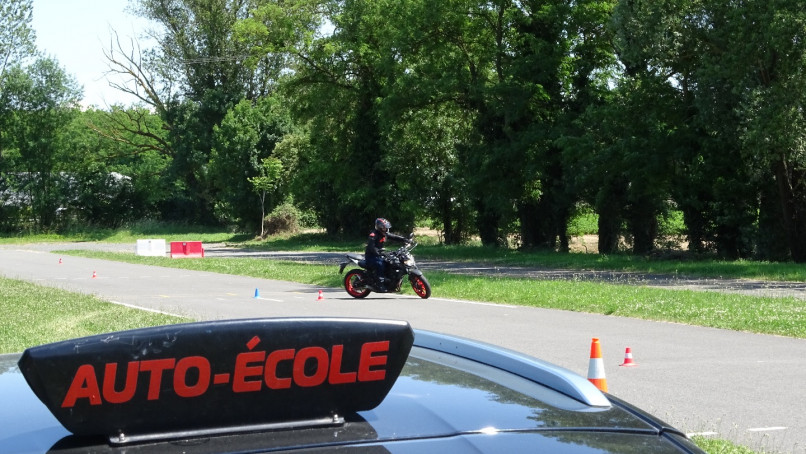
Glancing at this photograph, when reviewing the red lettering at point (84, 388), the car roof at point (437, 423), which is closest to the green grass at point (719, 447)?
the car roof at point (437, 423)

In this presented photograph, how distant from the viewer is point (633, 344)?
12602mm

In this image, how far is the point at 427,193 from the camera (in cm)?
4681

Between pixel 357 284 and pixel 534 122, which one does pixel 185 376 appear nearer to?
pixel 357 284

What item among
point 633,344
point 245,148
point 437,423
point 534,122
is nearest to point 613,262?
point 534,122

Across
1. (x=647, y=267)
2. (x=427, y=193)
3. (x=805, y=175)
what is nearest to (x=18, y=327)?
(x=647, y=267)

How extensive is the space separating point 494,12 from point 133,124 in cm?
4618

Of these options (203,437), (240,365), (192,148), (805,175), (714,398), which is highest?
(192,148)

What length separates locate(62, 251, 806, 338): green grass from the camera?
14547 mm

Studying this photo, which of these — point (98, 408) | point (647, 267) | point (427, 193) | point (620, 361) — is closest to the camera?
point (98, 408)

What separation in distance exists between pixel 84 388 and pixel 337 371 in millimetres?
467

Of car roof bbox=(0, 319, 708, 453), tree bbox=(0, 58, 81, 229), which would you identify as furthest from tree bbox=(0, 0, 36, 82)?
car roof bbox=(0, 319, 708, 453)

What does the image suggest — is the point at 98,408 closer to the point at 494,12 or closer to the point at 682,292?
the point at 682,292

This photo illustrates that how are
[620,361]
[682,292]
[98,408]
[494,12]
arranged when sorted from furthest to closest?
[494,12] → [682,292] → [620,361] → [98,408]

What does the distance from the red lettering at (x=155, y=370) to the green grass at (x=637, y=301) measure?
12.8m
